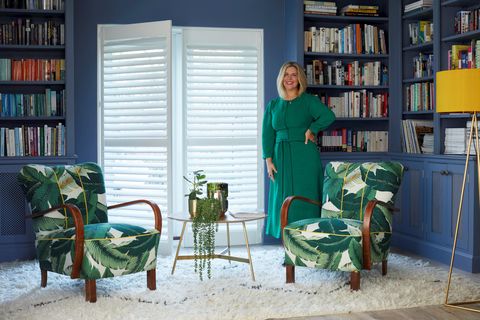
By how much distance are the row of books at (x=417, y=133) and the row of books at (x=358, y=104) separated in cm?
35

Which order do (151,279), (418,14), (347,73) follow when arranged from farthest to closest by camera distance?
(347,73) → (418,14) → (151,279)

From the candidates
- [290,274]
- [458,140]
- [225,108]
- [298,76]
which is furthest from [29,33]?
[458,140]

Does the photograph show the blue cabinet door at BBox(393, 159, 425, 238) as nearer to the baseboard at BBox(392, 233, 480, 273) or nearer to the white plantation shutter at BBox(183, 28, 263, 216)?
the baseboard at BBox(392, 233, 480, 273)

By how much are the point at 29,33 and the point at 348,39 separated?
294cm

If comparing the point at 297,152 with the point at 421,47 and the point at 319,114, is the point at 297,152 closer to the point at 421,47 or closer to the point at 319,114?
the point at 319,114

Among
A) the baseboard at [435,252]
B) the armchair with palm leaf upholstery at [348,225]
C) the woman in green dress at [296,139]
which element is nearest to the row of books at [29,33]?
the woman in green dress at [296,139]

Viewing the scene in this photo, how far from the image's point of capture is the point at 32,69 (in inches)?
→ 227

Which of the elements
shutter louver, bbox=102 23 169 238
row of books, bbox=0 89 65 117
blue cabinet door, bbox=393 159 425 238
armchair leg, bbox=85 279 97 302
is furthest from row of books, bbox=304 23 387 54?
armchair leg, bbox=85 279 97 302

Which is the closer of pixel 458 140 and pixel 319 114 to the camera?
pixel 458 140

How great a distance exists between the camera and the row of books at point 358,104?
6422 mm

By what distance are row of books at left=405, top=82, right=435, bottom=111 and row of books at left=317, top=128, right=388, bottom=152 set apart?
407 millimetres

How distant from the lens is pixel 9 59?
18.9 ft

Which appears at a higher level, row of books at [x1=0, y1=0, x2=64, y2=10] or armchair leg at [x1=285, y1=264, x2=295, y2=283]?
row of books at [x1=0, y1=0, x2=64, y2=10]

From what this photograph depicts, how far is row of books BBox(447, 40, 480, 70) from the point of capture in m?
5.31
